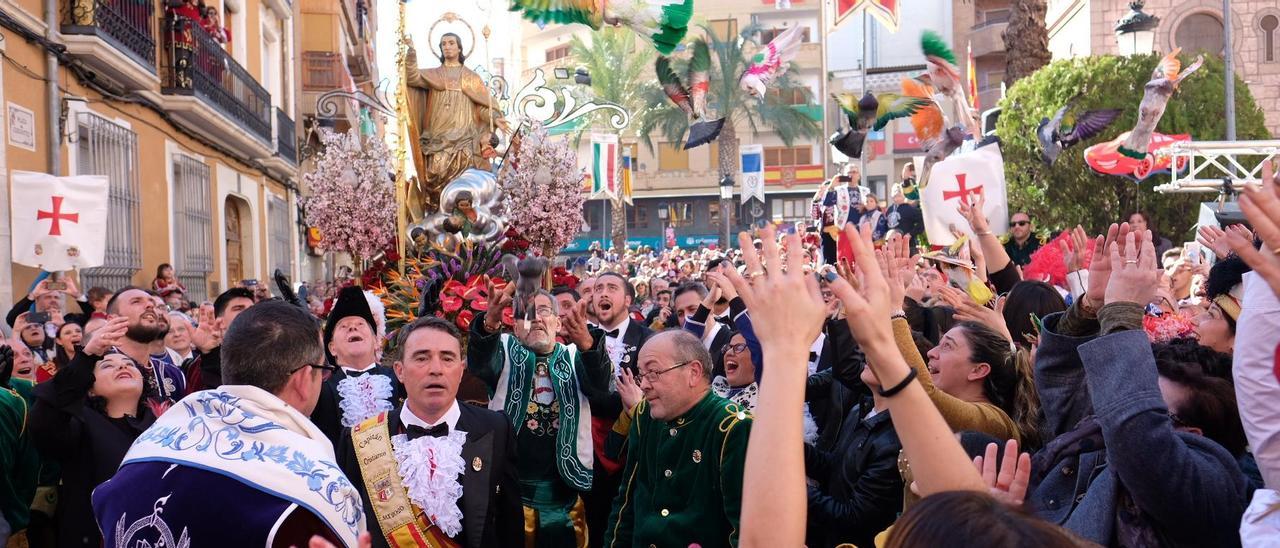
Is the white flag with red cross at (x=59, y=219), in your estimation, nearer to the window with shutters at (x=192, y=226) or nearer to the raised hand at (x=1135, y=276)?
the window with shutters at (x=192, y=226)

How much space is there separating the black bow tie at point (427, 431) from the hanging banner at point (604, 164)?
86.1 feet

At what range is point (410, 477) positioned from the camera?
425 centimetres

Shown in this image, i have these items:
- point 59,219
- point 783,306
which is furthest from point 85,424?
point 59,219

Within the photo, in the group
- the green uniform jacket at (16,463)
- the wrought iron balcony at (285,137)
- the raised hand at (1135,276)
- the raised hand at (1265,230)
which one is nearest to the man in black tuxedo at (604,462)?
the green uniform jacket at (16,463)

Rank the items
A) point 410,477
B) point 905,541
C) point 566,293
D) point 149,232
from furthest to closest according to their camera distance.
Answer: point 149,232, point 566,293, point 410,477, point 905,541

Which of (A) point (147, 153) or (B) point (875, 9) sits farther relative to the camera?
(B) point (875, 9)

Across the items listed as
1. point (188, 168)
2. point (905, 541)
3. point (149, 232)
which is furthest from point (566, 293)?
point (188, 168)

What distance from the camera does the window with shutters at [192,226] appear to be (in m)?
17.5

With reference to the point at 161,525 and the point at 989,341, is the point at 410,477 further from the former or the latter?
the point at 989,341

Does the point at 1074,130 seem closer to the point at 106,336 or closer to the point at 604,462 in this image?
the point at 604,462

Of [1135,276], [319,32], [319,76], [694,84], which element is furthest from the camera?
[319,32]

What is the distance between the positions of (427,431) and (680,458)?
0.92 metres

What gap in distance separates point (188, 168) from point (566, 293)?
11.8m

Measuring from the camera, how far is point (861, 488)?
4.31 metres
